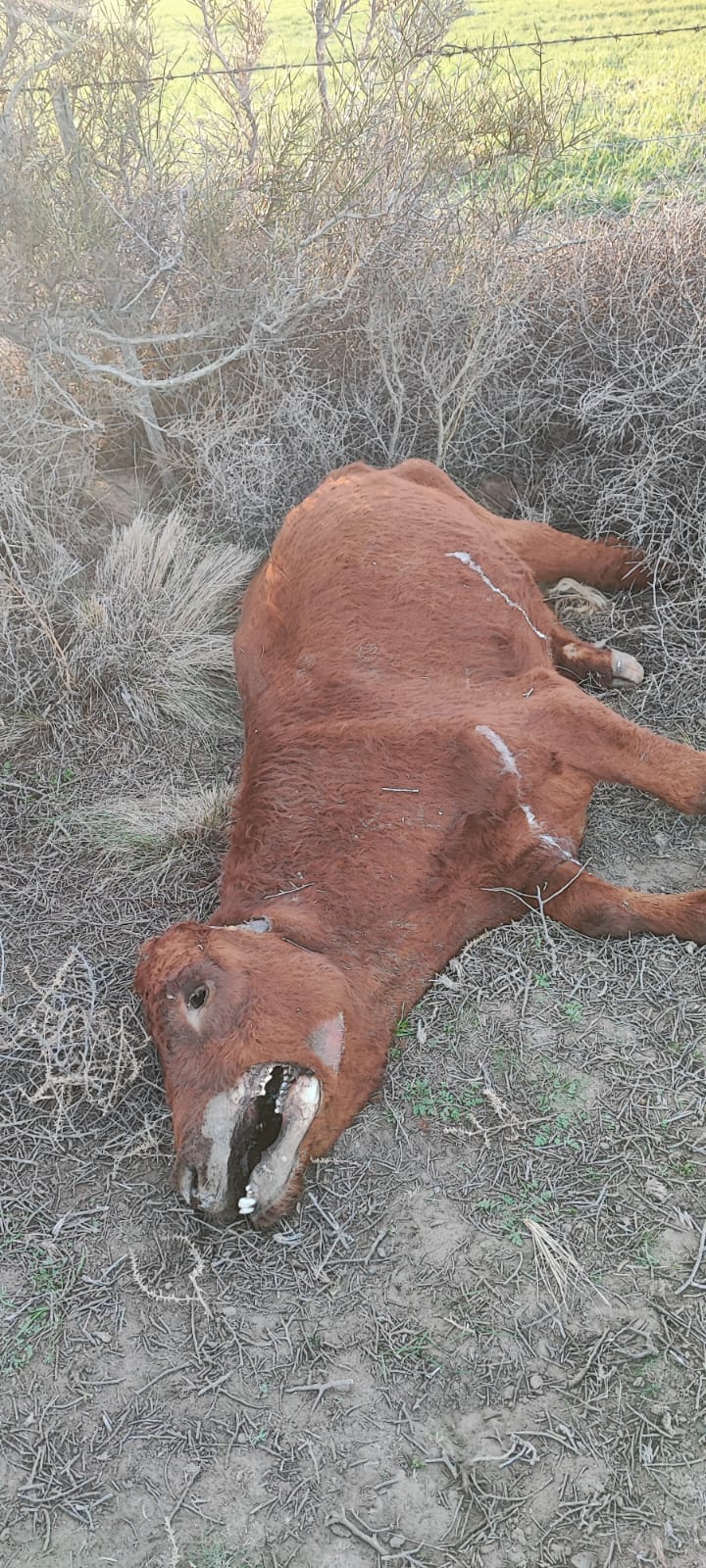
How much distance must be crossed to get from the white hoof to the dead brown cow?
0.34 m

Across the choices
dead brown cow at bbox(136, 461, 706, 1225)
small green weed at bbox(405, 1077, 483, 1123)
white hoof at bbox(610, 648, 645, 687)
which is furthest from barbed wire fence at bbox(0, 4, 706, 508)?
small green weed at bbox(405, 1077, 483, 1123)

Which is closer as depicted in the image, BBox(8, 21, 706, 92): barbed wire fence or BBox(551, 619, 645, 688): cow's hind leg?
BBox(551, 619, 645, 688): cow's hind leg

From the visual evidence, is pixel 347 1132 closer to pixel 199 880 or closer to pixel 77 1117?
pixel 77 1117

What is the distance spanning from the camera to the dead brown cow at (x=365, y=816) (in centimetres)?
232

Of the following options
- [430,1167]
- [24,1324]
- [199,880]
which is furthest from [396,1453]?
[199,880]

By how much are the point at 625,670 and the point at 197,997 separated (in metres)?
2.39

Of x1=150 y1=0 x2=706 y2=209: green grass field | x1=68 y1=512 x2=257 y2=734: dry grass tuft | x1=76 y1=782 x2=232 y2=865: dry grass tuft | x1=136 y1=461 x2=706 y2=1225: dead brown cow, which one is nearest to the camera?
x1=136 y1=461 x2=706 y2=1225: dead brown cow

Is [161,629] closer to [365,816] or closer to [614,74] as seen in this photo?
[365,816]

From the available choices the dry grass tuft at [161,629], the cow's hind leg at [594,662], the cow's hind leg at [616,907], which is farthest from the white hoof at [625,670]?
the dry grass tuft at [161,629]

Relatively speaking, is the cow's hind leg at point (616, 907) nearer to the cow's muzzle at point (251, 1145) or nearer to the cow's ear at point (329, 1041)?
the cow's ear at point (329, 1041)

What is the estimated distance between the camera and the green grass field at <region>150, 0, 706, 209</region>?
17.0 ft

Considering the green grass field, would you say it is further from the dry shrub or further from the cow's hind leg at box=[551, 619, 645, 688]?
the dry shrub

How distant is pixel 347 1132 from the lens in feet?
8.85

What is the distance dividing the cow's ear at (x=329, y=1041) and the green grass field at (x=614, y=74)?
184 inches
